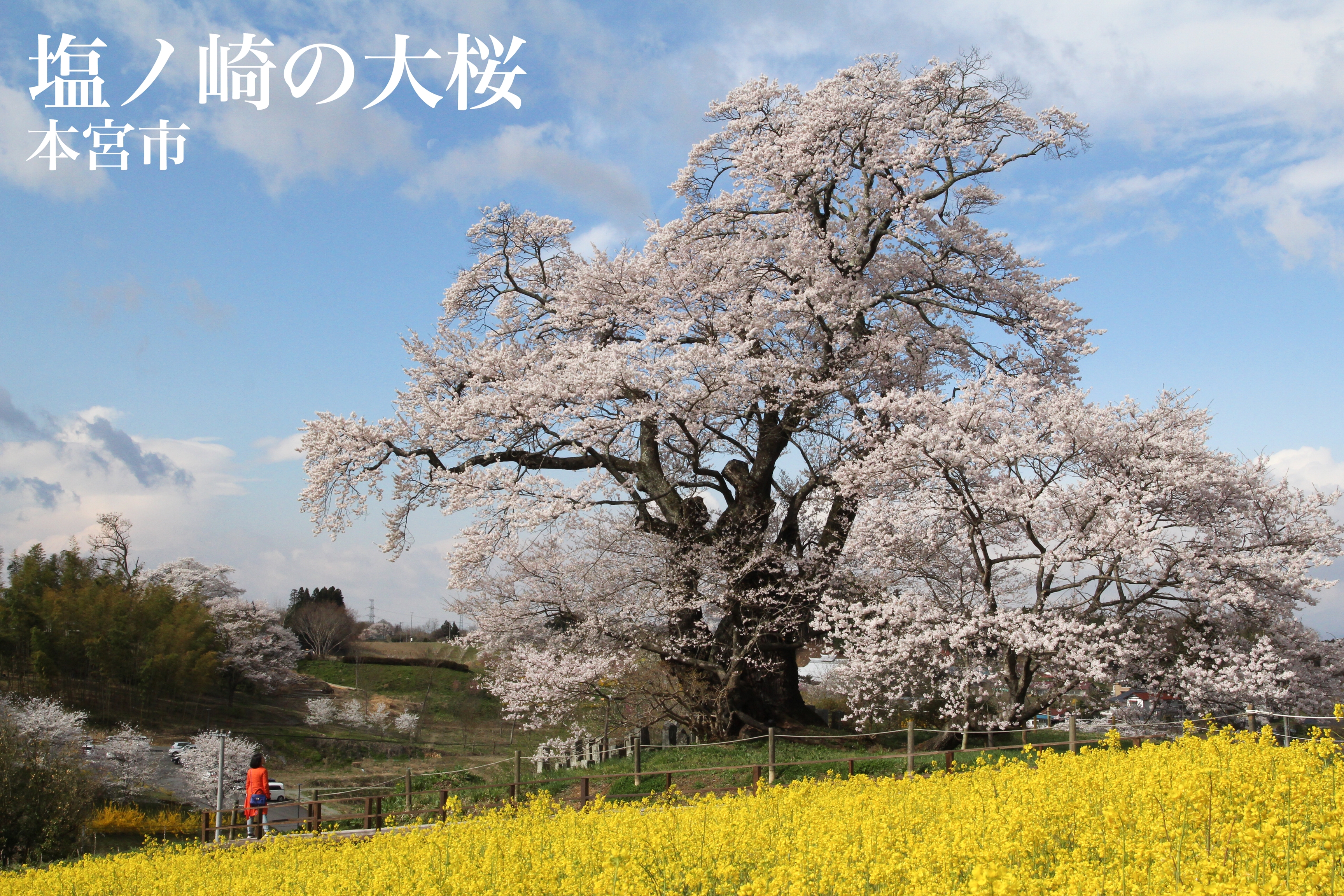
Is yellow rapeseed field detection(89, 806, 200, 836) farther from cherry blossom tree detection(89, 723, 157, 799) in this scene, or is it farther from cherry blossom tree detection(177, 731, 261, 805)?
cherry blossom tree detection(177, 731, 261, 805)

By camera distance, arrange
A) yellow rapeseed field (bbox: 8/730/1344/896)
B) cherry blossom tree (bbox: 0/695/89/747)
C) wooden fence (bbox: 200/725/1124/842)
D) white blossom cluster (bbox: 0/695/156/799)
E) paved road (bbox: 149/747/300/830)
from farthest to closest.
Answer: paved road (bbox: 149/747/300/830), white blossom cluster (bbox: 0/695/156/799), cherry blossom tree (bbox: 0/695/89/747), wooden fence (bbox: 200/725/1124/842), yellow rapeseed field (bbox: 8/730/1344/896)

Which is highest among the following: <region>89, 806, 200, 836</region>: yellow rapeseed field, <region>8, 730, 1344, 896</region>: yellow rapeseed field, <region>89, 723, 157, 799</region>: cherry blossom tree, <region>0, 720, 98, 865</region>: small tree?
<region>8, 730, 1344, 896</region>: yellow rapeseed field

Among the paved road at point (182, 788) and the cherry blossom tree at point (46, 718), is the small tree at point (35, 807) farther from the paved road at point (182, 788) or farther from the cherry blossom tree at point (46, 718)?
the paved road at point (182, 788)

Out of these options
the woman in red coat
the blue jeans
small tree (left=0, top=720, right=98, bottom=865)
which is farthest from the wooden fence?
small tree (left=0, top=720, right=98, bottom=865)

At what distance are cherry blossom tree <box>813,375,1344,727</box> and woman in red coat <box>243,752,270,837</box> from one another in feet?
29.8

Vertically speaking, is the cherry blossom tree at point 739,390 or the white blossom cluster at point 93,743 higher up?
the cherry blossom tree at point 739,390

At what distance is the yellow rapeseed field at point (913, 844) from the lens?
451cm

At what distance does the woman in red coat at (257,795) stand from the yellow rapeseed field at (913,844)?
3.42 m

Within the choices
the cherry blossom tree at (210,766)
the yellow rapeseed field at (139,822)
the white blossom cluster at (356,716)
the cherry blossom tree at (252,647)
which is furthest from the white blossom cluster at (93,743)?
the white blossom cluster at (356,716)

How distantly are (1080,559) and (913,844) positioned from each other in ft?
31.1

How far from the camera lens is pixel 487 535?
56.0ft

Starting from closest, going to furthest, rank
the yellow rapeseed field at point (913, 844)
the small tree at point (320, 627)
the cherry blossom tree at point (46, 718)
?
1. the yellow rapeseed field at point (913, 844)
2. the cherry blossom tree at point (46, 718)
3. the small tree at point (320, 627)

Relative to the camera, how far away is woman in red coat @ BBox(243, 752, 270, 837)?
12695 millimetres

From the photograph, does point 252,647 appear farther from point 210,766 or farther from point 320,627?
point 210,766
